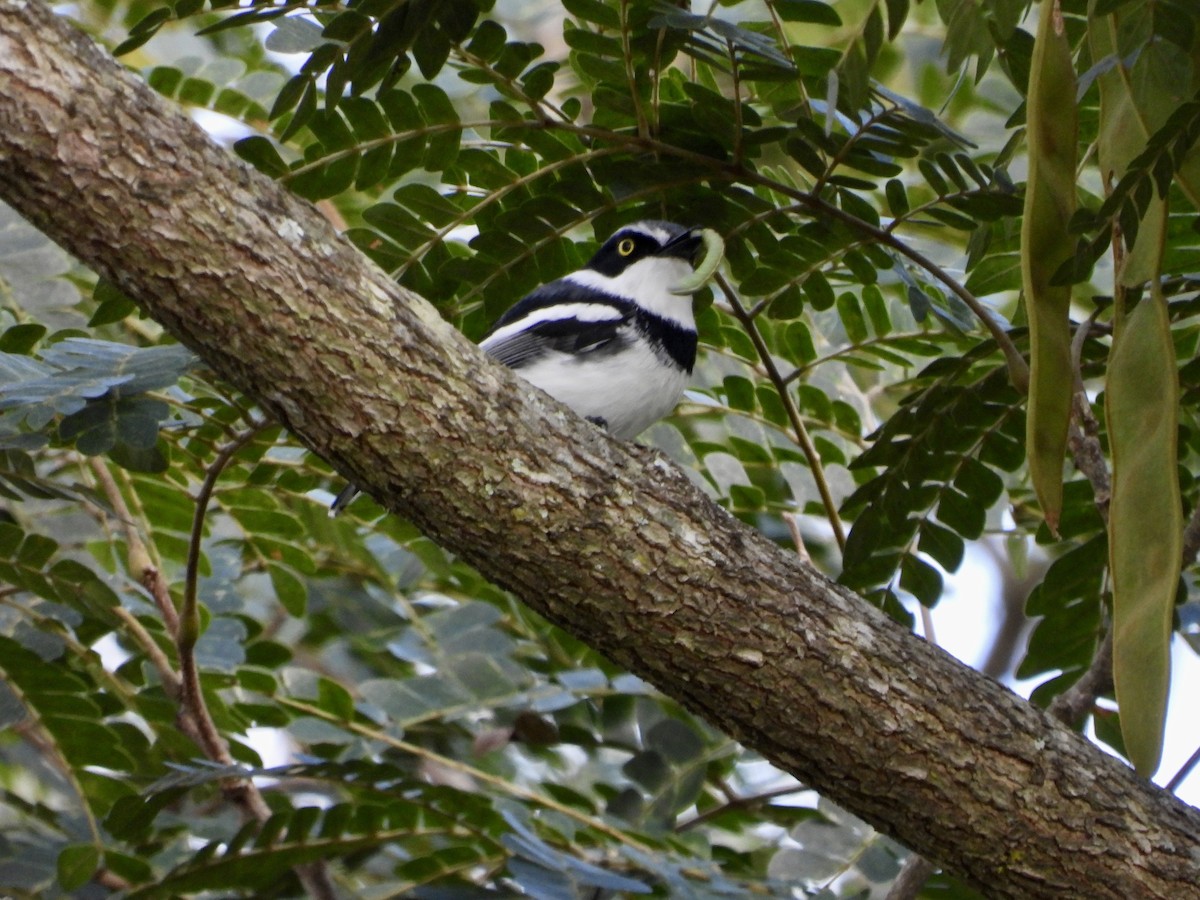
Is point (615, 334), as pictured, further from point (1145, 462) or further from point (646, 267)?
point (1145, 462)

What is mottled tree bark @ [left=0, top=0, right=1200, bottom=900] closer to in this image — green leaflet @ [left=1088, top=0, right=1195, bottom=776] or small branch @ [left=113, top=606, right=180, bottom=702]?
green leaflet @ [left=1088, top=0, right=1195, bottom=776]

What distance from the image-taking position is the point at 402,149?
10.1 feet

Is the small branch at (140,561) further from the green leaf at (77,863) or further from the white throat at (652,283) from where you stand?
the white throat at (652,283)

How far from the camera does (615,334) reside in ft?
12.3

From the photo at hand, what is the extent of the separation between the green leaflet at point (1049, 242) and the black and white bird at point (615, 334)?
4.43 feet

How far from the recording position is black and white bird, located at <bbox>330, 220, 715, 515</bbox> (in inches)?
143

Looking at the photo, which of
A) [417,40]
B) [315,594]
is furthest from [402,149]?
[315,594]

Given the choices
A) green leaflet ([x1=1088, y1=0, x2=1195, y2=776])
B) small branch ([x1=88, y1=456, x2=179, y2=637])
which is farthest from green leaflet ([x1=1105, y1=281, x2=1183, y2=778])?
small branch ([x1=88, y1=456, x2=179, y2=637])

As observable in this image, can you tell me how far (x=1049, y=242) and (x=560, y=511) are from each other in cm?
90

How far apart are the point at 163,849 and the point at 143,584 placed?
3.06ft

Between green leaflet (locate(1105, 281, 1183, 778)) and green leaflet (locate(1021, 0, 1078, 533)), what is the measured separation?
9cm

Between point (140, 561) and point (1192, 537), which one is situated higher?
point (1192, 537)

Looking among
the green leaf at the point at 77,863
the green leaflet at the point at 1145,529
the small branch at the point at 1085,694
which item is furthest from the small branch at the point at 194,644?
the small branch at the point at 1085,694

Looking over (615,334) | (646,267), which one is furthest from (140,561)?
(646,267)
